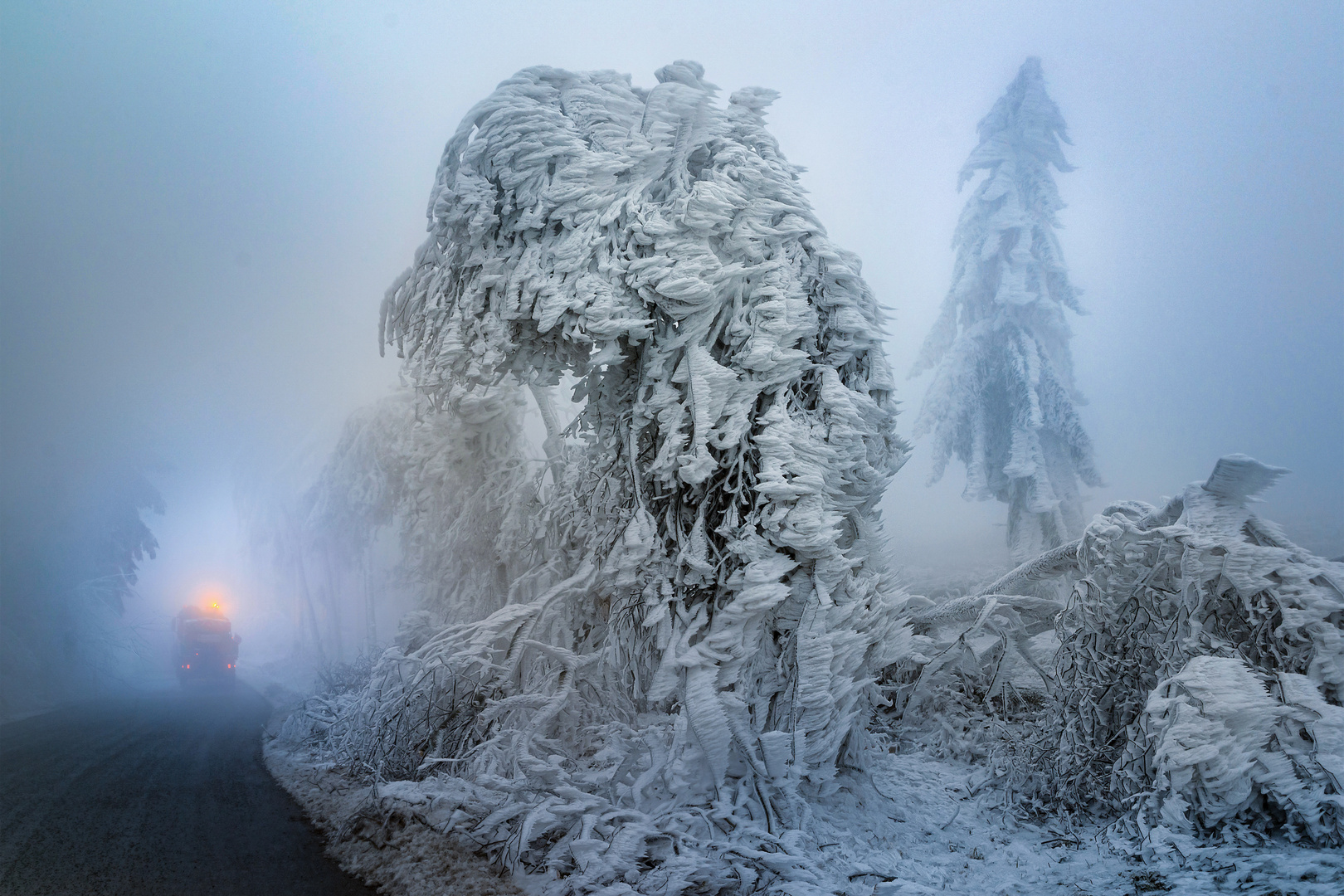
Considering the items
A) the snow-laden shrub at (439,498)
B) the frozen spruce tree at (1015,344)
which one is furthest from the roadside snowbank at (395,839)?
the frozen spruce tree at (1015,344)

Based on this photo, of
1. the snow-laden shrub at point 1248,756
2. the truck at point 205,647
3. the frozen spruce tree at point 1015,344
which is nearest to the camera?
the snow-laden shrub at point 1248,756

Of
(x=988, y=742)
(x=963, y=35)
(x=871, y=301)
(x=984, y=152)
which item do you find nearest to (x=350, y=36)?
(x=871, y=301)

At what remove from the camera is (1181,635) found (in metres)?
2.15

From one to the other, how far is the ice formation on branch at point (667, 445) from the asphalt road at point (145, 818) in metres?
0.39

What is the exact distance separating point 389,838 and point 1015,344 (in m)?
4.07

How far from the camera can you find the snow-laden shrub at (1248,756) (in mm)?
1770

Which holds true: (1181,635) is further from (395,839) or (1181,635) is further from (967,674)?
(395,839)

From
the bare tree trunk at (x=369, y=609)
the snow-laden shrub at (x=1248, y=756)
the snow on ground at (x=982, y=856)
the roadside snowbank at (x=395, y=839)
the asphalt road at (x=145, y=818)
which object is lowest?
the snow on ground at (x=982, y=856)

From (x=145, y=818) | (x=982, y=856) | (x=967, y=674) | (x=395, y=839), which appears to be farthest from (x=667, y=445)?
(x=967, y=674)

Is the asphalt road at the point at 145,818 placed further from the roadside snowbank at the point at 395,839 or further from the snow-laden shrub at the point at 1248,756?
the snow-laden shrub at the point at 1248,756

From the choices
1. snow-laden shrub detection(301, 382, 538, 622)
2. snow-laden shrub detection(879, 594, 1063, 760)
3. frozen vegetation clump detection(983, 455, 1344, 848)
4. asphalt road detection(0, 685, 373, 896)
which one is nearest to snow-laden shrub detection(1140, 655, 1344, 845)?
frozen vegetation clump detection(983, 455, 1344, 848)

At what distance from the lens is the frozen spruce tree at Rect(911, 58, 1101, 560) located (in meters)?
3.67

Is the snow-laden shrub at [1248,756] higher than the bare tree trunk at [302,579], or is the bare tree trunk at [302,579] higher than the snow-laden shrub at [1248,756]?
the bare tree trunk at [302,579]

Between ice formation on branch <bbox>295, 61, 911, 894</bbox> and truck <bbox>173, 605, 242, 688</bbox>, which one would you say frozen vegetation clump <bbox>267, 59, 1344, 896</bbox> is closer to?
ice formation on branch <bbox>295, 61, 911, 894</bbox>
